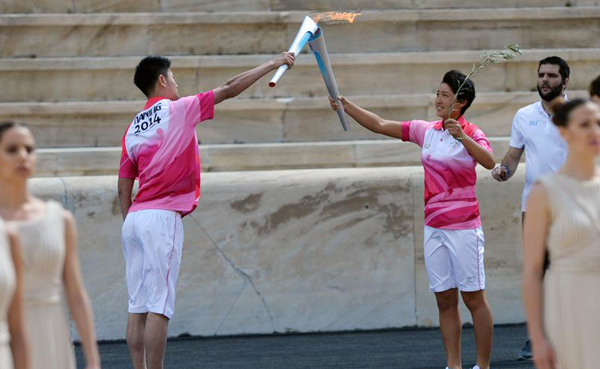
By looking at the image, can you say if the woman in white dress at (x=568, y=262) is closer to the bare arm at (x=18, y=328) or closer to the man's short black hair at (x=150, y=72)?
the bare arm at (x=18, y=328)

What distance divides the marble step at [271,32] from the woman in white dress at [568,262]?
26.0 ft

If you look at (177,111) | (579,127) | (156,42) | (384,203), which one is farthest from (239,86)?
(156,42)

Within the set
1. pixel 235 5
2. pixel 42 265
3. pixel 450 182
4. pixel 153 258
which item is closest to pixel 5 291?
pixel 42 265

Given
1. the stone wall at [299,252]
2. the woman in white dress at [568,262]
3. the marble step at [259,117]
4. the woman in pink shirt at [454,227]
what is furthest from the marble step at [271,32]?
the woman in white dress at [568,262]

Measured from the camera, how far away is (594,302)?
5.24 m

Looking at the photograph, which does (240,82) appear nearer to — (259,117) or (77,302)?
(77,302)

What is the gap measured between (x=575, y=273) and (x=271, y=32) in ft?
26.8

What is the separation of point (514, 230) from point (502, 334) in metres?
1.03

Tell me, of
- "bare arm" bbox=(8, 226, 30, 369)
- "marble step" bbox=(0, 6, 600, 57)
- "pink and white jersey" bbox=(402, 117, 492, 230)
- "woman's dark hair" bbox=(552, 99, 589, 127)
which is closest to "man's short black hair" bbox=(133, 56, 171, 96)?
"pink and white jersey" bbox=(402, 117, 492, 230)

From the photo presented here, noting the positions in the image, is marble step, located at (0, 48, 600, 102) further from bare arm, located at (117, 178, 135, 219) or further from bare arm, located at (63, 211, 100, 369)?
bare arm, located at (63, 211, 100, 369)

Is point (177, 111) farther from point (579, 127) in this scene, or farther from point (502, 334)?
point (502, 334)

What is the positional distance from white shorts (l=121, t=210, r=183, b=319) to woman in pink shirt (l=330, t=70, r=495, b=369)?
176 cm

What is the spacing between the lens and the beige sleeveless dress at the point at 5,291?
454 centimetres

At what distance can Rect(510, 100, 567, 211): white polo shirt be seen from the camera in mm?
8492
